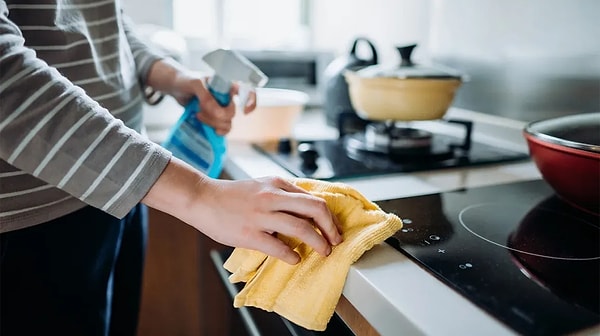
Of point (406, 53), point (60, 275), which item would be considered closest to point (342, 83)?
point (406, 53)

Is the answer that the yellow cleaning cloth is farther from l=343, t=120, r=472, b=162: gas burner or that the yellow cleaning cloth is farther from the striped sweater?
l=343, t=120, r=472, b=162: gas burner

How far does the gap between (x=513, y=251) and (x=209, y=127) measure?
49 cm

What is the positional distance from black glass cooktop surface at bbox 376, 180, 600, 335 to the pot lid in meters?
0.25

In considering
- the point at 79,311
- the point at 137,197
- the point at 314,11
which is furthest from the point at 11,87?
the point at 314,11

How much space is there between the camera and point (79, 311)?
672mm

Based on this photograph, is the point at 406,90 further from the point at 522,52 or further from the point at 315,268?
the point at 315,268

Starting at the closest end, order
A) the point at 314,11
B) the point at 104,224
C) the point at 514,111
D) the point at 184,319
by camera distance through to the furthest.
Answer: the point at 104,224, the point at 514,111, the point at 184,319, the point at 314,11

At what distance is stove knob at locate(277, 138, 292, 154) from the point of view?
0.95m

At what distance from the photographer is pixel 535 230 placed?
589 mm

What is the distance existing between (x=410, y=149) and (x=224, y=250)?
397 mm

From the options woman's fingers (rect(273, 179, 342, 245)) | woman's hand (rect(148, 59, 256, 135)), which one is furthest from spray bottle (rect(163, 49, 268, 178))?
woman's fingers (rect(273, 179, 342, 245))

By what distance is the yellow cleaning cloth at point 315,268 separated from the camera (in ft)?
1.51

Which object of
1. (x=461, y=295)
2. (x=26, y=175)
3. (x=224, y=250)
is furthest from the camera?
(x=224, y=250)

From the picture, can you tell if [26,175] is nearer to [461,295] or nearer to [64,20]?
[64,20]
